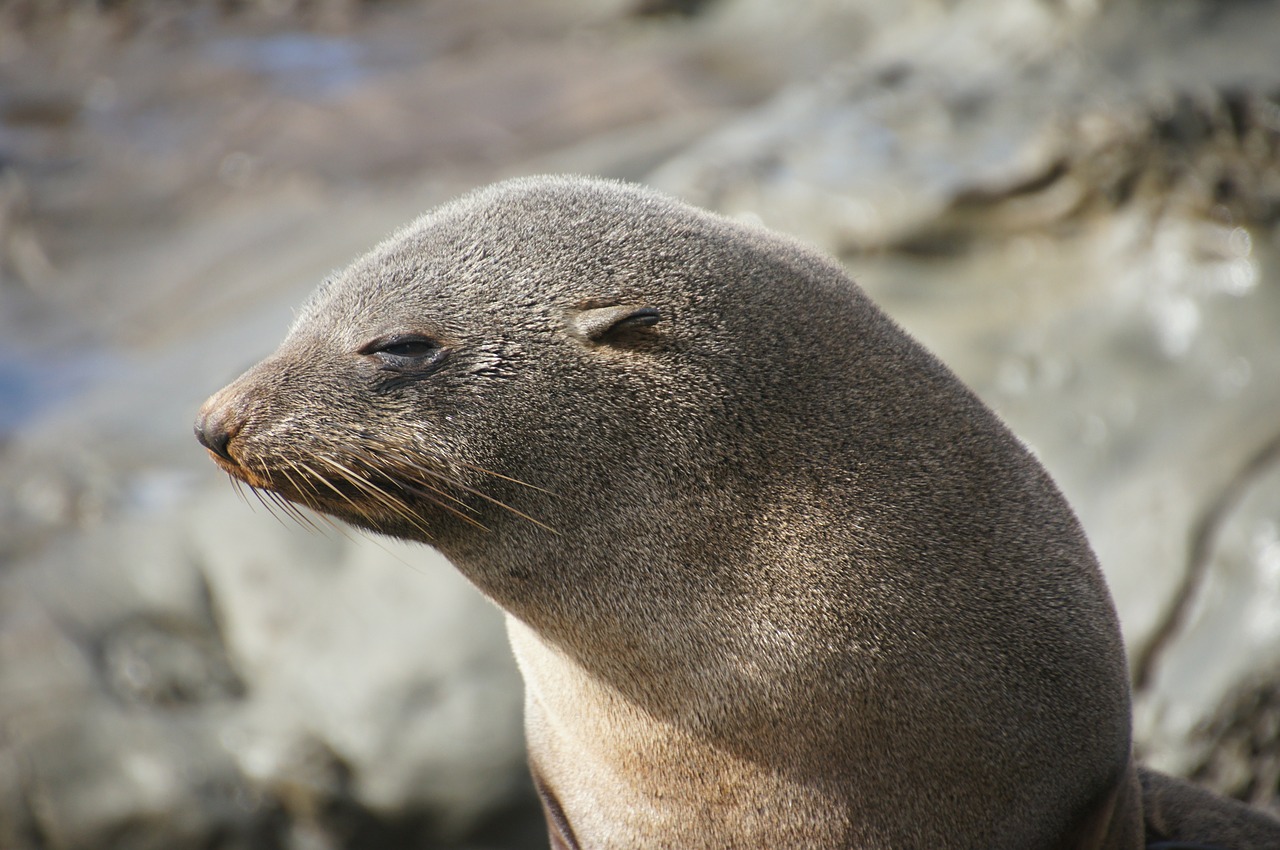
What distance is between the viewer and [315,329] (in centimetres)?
298

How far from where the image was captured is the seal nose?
9.29ft

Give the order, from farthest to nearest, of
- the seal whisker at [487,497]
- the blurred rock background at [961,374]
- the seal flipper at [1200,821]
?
the blurred rock background at [961,374] < the seal flipper at [1200,821] < the seal whisker at [487,497]

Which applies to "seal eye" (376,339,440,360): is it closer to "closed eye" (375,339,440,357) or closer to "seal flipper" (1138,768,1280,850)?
"closed eye" (375,339,440,357)

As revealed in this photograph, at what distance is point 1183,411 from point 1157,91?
6.42ft

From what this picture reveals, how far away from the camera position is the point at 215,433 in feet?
9.30

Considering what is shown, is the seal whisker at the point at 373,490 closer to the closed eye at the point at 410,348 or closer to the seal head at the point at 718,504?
the seal head at the point at 718,504

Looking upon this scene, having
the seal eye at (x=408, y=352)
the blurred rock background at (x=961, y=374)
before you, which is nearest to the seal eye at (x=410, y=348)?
the seal eye at (x=408, y=352)

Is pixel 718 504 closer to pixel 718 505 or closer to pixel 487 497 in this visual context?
pixel 718 505

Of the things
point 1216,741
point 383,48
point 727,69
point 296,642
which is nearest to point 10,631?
point 296,642

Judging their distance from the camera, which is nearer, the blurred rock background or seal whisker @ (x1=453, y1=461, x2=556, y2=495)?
seal whisker @ (x1=453, y1=461, x2=556, y2=495)

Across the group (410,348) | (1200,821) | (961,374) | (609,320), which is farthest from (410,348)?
(961,374)

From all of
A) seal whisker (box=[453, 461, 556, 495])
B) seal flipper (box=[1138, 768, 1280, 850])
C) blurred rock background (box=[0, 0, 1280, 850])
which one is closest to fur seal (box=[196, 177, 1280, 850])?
seal whisker (box=[453, 461, 556, 495])

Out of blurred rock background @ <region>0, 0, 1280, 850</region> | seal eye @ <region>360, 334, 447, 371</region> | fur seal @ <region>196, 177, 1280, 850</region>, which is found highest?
seal eye @ <region>360, 334, 447, 371</region>

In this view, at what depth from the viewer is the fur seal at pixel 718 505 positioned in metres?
2.81
